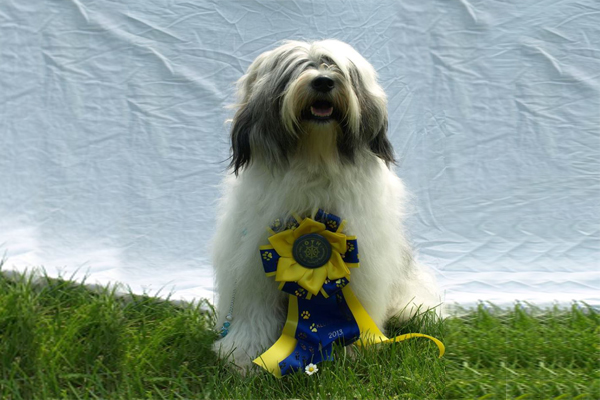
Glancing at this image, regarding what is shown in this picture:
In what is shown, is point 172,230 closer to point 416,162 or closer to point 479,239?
point 416,162

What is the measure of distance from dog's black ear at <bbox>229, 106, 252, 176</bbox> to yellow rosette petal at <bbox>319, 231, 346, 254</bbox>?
0.47m

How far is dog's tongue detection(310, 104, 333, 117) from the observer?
2863 mm

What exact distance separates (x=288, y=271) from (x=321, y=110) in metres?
0.70

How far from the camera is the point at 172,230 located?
4.42 meters

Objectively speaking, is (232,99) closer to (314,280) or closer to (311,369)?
(314,280)

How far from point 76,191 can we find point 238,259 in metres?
1.81

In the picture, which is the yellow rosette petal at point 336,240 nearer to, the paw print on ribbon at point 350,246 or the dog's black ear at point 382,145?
the paw print on ribbon at point 350,246

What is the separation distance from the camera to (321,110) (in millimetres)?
2881

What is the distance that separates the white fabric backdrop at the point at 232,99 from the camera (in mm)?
4438

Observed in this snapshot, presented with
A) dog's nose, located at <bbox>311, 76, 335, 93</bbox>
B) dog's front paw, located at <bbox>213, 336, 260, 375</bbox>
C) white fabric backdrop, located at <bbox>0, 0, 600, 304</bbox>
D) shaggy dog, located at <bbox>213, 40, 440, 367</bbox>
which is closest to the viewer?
dog's nose, located at <bbox>311, 76, 335, 93</bbox>

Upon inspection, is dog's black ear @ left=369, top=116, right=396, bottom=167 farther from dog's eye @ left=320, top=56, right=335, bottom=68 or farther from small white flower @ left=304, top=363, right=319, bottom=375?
small white flower @ left=304, top=363, right=319, bottom=375

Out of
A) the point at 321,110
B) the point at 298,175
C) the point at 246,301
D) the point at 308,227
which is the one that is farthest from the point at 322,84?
the point at 246,301

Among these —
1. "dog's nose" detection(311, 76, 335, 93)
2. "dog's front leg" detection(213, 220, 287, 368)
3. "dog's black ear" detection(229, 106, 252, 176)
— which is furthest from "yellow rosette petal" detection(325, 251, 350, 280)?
"dog's nose" detection(311, 76, 335, 93)

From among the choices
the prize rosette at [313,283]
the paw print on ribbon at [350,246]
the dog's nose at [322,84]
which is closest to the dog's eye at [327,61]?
the dog's nose at [322,84]
